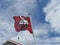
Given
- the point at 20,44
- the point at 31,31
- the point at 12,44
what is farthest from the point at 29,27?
the point at 12,44

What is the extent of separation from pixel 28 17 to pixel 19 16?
132 centimetres

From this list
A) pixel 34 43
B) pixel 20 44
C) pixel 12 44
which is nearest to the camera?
pixel 34 43

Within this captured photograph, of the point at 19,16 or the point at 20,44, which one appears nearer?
the point at 19,16

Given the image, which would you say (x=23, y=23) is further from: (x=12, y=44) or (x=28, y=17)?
(x=12, y=44)

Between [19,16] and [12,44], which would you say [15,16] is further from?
[12,44]

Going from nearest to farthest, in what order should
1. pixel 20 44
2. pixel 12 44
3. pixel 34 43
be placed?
pixel 34 43 < pixel 20 44 < pixel 12 44

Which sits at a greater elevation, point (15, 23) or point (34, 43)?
point (15, 23)

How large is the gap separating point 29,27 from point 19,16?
209 cm

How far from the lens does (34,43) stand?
121 feet

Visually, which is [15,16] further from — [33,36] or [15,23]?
[33,36]

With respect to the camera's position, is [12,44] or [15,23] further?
[12,44]

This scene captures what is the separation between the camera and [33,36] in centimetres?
3719

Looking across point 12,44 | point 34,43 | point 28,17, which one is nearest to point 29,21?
point 28,17

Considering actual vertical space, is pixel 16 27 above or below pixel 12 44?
above
